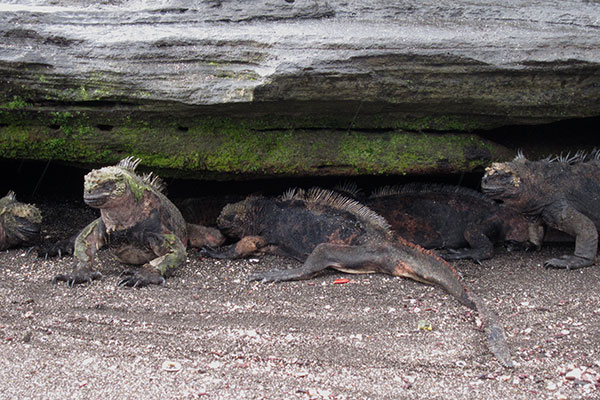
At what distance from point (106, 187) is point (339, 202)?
6.99ft

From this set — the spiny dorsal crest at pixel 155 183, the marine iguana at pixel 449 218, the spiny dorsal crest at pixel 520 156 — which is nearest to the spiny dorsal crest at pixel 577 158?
the spiny dorsal crest at pixel 520 156

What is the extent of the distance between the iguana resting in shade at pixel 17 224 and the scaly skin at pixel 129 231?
2.70ft

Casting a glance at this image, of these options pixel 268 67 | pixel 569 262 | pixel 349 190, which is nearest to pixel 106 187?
pixel 268 67

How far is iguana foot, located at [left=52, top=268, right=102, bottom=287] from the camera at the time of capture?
4441 millimetres

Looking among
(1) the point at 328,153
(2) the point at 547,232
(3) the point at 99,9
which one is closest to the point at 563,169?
(2) the point at 547,232

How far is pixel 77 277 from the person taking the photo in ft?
14.6

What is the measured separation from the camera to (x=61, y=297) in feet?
13.8

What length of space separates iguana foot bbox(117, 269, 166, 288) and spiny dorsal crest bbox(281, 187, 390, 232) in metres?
1.64

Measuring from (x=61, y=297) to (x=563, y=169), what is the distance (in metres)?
4.48

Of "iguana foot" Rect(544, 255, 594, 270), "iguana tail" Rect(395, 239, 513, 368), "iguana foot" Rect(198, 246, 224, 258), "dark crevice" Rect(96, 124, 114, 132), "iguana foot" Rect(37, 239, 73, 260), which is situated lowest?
"iguana foot" Rect(198, 246, 224, 258)

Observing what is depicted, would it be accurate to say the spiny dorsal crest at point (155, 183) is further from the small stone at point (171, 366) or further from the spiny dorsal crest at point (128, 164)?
the small stone at point (171, 366)

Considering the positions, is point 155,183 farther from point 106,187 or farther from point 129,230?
point 106,187

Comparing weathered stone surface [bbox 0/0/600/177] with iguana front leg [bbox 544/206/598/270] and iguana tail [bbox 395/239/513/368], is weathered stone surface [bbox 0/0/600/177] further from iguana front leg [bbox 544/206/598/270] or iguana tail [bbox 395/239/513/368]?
iguana tail [bbox 395/239/513/368]

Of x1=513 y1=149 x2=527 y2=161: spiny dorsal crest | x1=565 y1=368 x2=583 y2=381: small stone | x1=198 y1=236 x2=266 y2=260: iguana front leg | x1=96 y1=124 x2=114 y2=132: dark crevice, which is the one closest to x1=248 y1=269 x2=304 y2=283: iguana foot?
x1=198 y1=236 x2=266 y2=260: iguana front leg
